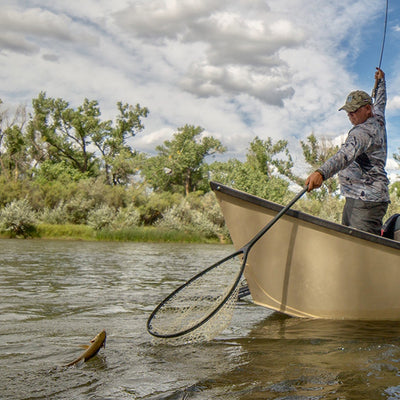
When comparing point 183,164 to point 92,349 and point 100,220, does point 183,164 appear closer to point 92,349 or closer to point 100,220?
point 100,220

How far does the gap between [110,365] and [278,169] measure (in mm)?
47820

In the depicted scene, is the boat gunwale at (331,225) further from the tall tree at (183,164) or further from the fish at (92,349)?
the tall tree at (183,164)

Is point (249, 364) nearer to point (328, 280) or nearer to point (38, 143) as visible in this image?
point (328, 280)

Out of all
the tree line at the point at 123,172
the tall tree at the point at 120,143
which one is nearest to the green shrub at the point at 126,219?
the tree line at the point at 123,172

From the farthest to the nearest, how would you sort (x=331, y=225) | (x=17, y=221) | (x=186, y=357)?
(x=17, y=221)
(x=331, y=225)
(x=186, y=357)

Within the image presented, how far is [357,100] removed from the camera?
177 inches

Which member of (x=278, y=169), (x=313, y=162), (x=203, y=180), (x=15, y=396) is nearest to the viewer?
(x=15, y=396)

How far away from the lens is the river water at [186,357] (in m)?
2.73

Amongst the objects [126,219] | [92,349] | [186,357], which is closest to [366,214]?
[186,357]

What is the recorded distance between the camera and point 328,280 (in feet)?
14.5

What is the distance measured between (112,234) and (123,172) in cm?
2475

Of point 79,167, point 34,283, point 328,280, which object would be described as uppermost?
point 79,167

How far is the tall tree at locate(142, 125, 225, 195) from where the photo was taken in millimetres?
54344

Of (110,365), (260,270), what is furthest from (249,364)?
(260,270)
